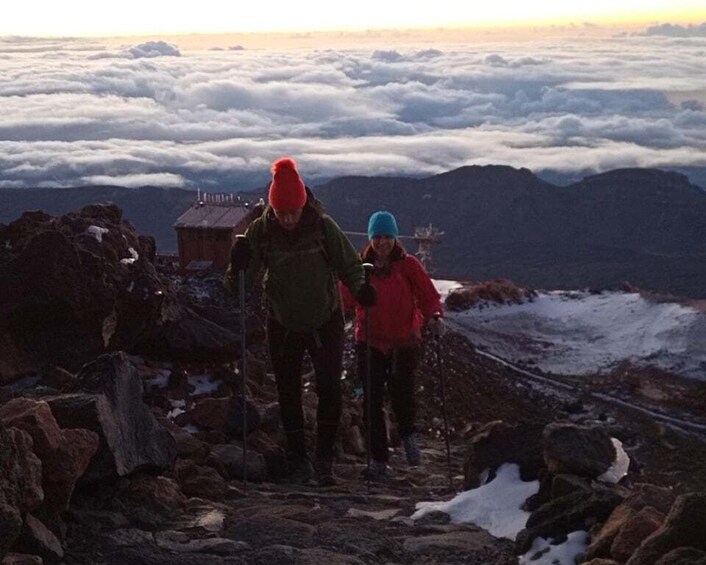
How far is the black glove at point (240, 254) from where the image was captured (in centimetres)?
655

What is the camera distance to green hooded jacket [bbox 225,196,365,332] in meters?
6.47

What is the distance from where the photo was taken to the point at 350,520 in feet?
18.8

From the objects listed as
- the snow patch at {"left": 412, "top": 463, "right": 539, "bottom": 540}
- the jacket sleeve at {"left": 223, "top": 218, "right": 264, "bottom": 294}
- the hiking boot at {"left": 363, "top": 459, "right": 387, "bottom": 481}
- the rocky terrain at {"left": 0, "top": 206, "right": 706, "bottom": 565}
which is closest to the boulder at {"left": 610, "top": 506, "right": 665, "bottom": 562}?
the rocky terrain at {"left": 0, "top": 206, "right": 706, "bottom": 565}

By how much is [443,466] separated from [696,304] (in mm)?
22184

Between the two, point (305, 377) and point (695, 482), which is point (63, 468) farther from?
point (695, 482)

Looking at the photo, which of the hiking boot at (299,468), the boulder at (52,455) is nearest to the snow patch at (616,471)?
the hiking boot at (299,468)

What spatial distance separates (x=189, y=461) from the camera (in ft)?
21.7

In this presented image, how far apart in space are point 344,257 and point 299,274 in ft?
1.05

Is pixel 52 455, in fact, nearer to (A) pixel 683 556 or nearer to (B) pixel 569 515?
(B) pixel 569 515

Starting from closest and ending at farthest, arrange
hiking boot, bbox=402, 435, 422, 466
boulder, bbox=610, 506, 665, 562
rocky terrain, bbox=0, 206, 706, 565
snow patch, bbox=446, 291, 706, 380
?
1. boulder, bbox=610, 506, 665, 562
2. rocky terrain, bbox=0, 206, 706, 565
3. hiking boot, bbox=402, 435, 422, 466
4. snow patch, bbox=446, 291, 706, 380

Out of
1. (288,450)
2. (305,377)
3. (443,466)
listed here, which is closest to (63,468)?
(288,450)

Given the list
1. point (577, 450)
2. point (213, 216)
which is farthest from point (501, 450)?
point (213, 216)

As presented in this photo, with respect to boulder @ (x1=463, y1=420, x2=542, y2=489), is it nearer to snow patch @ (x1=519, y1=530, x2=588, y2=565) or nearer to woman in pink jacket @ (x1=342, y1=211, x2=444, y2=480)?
woman in pink jacket @ (x1=342, y1=211, x2=444, y2=480)

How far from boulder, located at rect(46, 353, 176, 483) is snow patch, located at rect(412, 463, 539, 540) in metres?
1.67
